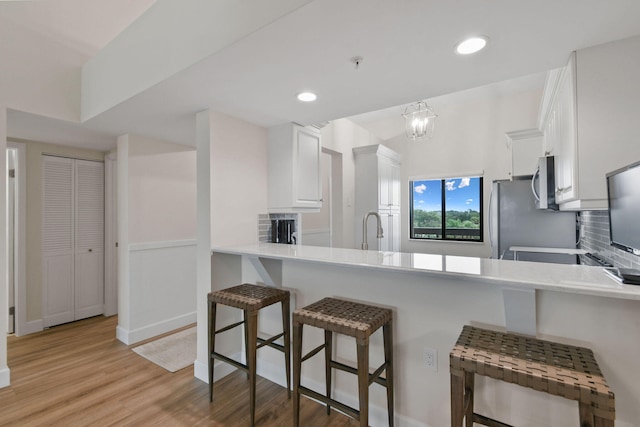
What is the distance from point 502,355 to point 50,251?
→ 4.37 metres

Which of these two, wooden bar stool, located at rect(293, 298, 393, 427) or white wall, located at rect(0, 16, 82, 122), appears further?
white wall, located at rect(0, 16, 82, 122)

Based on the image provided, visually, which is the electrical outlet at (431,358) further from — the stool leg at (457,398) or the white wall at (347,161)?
the white wall at (347,161)

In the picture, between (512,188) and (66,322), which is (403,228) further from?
(66,322)

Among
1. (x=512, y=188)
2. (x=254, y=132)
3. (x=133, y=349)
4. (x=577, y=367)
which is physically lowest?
(x=133, y=349)

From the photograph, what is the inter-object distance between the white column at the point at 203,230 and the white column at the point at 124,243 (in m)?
1.10

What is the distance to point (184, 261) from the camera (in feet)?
11.8

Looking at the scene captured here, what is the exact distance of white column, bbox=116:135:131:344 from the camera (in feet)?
10.2

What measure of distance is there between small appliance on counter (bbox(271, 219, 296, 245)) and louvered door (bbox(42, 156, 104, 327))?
2.46m

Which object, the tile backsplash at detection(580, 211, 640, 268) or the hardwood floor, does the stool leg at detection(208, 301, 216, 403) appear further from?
the tile backsplash at detection(580, 211, 640, 268)

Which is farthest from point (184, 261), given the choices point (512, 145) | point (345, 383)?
point (512, 145)

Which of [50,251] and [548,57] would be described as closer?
[548,57]

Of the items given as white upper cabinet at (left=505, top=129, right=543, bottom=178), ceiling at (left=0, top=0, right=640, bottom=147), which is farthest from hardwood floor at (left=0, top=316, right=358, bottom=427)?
white upper cabinet at (left=505, top=129, right=543, bottom=178)

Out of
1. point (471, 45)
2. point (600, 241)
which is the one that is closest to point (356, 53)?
point (471, 45)

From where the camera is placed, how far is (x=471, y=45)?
151cm
